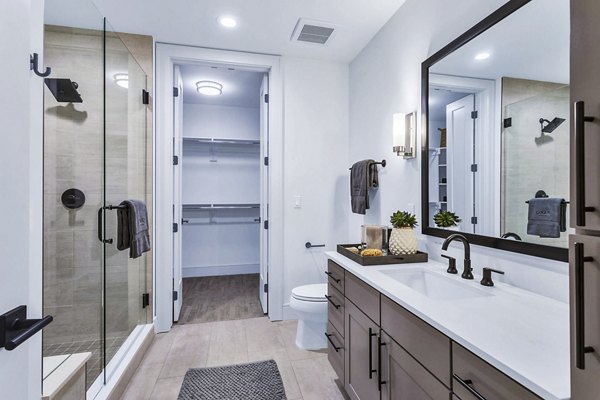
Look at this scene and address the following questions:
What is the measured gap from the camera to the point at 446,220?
179 centimetres

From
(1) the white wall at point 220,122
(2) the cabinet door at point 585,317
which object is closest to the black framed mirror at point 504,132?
(2) the cabinet door at point 585,317

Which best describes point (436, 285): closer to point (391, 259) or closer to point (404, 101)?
point (391, 259)

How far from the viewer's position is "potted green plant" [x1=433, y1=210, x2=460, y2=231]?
1728 millimetres

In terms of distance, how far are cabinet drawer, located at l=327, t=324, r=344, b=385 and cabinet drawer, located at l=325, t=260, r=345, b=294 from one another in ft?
0.97

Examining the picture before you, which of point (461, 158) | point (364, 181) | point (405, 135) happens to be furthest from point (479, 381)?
point (364, 181)

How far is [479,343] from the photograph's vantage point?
0.79 m

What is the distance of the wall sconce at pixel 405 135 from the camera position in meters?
2.08

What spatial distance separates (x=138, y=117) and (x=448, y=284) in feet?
8.63

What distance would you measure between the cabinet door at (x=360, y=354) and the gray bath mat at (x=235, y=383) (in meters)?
0.48

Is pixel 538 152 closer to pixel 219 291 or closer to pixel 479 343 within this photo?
pixel 479 343

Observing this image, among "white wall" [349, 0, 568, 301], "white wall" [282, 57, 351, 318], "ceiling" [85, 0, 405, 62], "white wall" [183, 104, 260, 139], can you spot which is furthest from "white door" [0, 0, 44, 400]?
"white wall" [183, 104, 260, 139]

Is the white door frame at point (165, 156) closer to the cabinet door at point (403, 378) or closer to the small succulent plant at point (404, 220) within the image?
the small succulent plant at point (404, 220)

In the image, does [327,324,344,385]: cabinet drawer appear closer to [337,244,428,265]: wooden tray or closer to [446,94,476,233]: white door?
[337,244,428,265]: wooden tray

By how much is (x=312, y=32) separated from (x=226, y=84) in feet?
5.18
